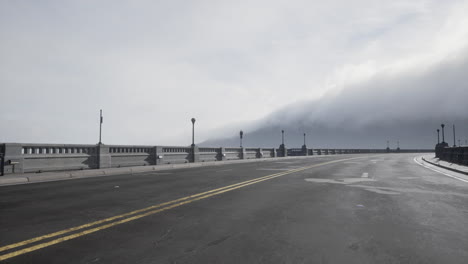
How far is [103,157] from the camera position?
61.5 feet

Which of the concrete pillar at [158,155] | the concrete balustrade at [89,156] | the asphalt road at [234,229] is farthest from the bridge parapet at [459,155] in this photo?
the concrete pillar at [158,155]

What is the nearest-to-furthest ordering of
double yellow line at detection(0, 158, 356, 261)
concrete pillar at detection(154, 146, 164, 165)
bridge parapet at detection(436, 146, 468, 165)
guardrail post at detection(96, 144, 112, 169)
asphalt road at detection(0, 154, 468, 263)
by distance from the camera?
asphalt road at detection(0, 154, 468, 263)
double yellow line at detection(0, 158, 356, 261)
guardrail post at detection(96, 144, 112, 169)
bridge parapet at detection(436, 146, 468, 165)
concrete pillar at detection(154, 146, 164, 165)

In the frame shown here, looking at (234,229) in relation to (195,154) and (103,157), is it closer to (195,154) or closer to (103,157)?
(103,157)

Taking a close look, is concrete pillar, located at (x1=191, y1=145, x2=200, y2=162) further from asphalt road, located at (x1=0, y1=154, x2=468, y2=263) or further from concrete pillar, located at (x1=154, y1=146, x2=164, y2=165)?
asphalt road, located at (x1=0, y1=154, x2=468, y2=263)

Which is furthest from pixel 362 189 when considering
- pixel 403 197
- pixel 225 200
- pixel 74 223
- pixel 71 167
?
pixel 71 167

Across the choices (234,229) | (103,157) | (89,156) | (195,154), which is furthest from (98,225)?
(195,154)

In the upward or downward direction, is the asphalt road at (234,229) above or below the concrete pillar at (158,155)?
below

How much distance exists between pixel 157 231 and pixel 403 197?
22.6 ft

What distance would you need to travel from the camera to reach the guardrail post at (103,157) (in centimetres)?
1850

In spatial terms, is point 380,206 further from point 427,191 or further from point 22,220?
point 22,220

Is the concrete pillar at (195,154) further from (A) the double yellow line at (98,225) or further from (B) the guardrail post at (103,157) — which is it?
(A) the double yellow line at (98,225)

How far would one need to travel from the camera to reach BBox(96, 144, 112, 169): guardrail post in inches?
728

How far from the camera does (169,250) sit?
3682 mm

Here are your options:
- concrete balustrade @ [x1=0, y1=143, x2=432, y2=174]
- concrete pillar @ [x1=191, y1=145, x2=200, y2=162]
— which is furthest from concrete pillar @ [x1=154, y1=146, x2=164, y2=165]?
concrete pillar @ [x1=191, y1=145, x2=200, y2=162]
